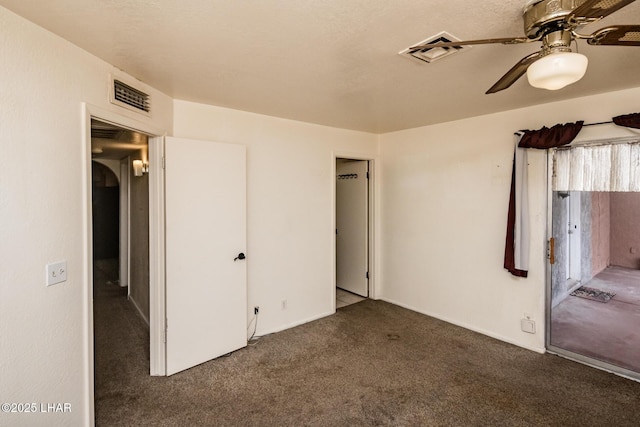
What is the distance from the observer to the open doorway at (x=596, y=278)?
2.98 metres

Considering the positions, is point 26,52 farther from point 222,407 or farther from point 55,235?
point 222,407

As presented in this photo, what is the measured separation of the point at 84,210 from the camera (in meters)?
1.86

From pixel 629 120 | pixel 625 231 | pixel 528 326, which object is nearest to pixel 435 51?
pixel 629 120

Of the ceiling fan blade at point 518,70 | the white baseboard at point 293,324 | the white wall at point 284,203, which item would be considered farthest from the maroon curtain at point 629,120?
the white baseboard at point 293,324

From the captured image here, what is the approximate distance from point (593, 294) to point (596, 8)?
15.8ft

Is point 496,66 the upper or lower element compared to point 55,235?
upper

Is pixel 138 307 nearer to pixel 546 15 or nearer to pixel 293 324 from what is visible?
pixel 293 324

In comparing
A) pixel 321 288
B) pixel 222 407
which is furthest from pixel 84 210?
pixel 321 288

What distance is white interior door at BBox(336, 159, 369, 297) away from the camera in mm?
4543

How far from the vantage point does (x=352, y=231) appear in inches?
187

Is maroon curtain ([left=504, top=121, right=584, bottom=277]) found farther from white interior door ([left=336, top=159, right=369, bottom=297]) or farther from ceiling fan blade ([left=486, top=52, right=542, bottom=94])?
white interior door ([left=336, top=159, right=369, bottom=297])

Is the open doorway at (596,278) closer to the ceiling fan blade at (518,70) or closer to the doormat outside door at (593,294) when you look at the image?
the doormat outside door at (593,294)

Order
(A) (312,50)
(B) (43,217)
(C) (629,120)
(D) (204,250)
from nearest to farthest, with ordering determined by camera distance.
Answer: (B) (43,217) < (A) (312,50) < (C) (629,120) < (D) (204,250)

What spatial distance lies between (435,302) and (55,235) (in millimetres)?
3721
